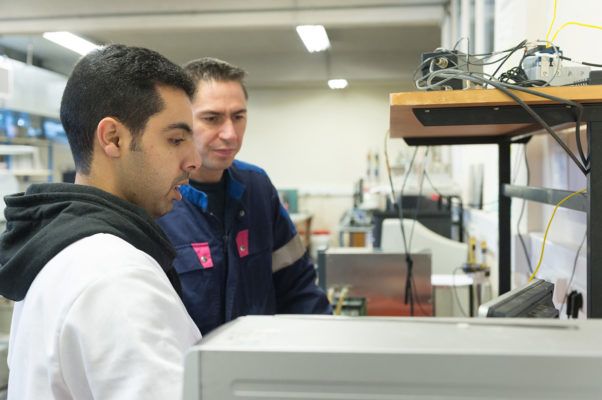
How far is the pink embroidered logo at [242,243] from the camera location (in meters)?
1.55

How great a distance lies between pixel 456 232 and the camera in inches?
145

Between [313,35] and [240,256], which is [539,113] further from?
[313,35]

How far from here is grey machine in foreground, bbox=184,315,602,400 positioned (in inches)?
17.9

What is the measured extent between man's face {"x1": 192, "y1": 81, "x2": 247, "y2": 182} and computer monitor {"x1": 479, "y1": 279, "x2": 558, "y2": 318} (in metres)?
0.90

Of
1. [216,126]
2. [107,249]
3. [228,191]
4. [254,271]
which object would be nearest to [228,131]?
[216,126]

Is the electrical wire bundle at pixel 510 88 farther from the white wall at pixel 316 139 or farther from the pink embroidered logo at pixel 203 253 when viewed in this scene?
the white wall at pixel 316 139

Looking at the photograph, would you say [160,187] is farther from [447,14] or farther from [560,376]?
[447,14]

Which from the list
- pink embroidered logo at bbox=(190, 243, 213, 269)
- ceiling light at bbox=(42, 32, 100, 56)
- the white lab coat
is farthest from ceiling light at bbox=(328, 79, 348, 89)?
the white lab coat

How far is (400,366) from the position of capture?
47 centimetres

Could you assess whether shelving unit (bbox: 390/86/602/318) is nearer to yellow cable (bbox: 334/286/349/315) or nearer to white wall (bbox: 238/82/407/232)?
yellow cable (bbox: 334/286/349/315)

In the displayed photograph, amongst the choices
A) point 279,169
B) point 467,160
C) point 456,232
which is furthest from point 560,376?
point 279,169

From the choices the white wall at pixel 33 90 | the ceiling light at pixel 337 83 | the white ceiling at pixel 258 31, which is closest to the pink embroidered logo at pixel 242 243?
the white ceiling at pixel 258 31

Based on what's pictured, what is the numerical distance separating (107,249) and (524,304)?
566 mm

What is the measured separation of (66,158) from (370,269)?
6.94 meters
